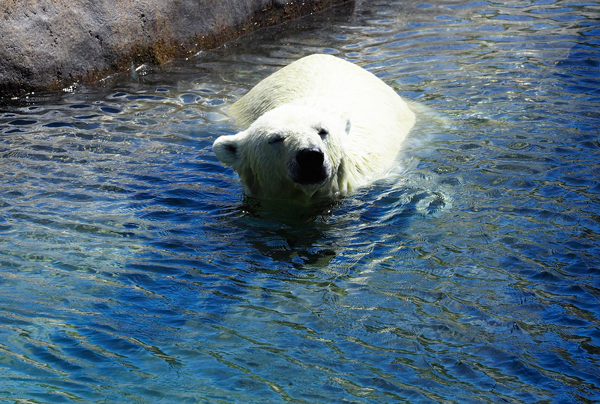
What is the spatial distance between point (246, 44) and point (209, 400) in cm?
708

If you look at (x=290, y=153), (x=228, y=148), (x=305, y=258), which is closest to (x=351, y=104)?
(x=228, y=148)

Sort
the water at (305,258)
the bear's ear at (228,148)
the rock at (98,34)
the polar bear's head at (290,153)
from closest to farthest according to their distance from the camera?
the water at (305,258) → the polar bear's head at (290,153) → the bear's ear at (228,148) → the rock at (98,34)

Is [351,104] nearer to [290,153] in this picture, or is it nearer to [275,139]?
[275,139]

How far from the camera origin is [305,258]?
434 cm

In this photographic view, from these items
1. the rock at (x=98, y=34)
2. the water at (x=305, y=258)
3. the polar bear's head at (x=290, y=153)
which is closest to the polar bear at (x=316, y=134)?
the polar bear's head at (x=290, y=153)

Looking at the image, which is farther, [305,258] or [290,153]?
[290,153]

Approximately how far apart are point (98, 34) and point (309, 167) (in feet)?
14.6

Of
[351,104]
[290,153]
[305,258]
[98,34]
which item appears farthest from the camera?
[98,34]

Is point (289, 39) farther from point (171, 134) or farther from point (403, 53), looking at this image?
point (171, 134)

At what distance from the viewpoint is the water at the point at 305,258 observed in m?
2.99

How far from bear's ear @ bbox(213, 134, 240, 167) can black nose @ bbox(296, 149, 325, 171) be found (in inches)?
30.6

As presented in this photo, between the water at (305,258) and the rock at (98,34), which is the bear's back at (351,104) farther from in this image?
the rock at (98,34)

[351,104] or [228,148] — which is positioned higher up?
[351,104]

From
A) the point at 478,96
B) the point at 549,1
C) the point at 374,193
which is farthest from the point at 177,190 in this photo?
the point at 549,1
